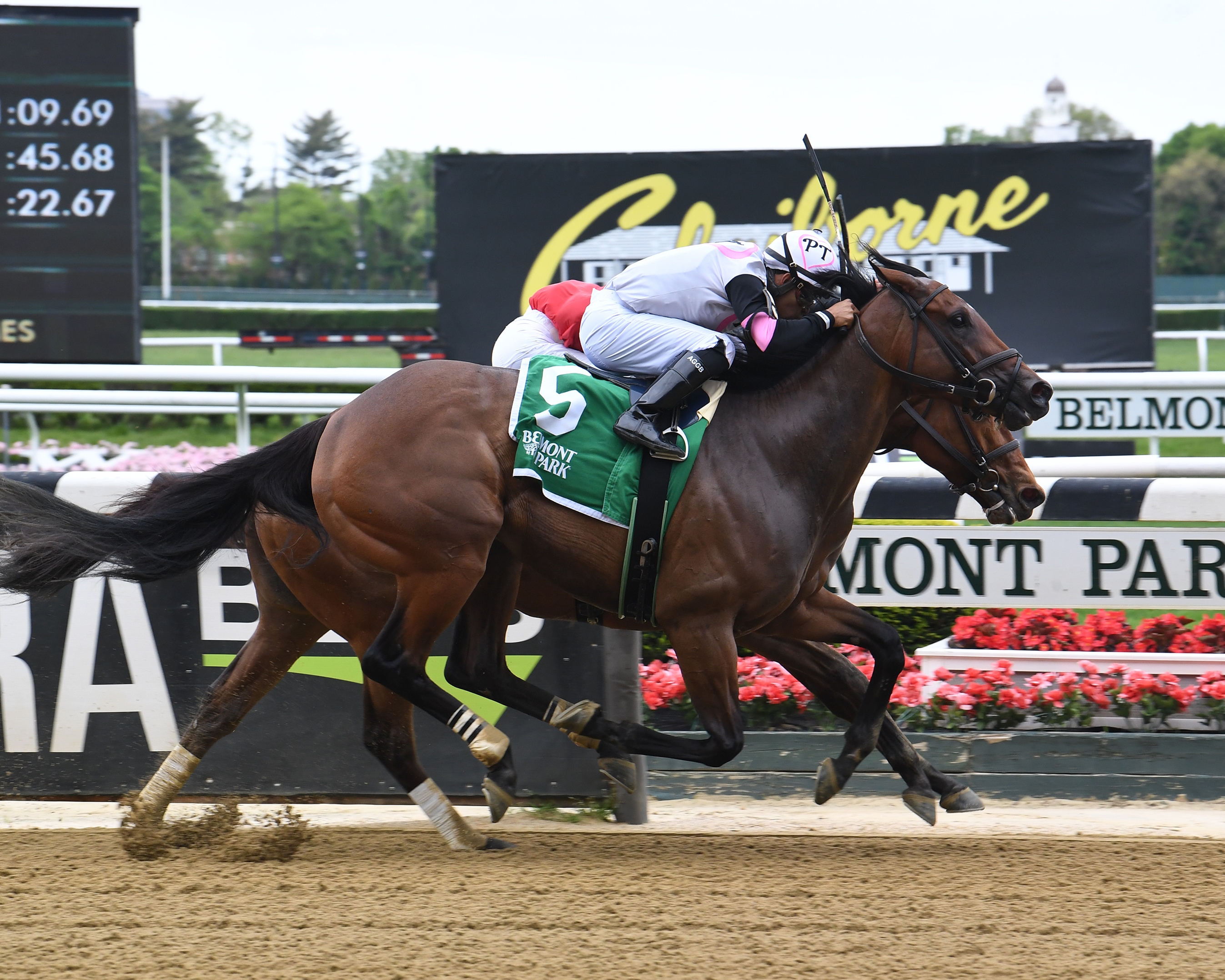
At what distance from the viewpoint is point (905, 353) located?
385cm

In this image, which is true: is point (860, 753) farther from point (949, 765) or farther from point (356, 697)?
point (356, 697)

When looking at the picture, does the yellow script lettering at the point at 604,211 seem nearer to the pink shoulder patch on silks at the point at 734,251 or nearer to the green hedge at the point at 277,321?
the pink shoulder patch on silks at the point at 734,251

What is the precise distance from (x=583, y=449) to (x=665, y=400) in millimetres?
263

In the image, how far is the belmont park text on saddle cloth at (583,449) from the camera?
363 cm

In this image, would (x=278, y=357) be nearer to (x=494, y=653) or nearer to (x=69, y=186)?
(x=69, y=186)

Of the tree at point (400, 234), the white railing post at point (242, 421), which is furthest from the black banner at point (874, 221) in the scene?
the tree at point (400, 234)

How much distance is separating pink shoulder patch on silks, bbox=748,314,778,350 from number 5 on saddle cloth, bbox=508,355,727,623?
0.26 m

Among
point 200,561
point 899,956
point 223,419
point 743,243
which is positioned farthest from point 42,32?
point 223,419

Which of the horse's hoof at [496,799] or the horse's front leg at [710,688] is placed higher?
the horse's front leg at [710,688]

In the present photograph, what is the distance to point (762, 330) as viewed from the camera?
3.74 metres

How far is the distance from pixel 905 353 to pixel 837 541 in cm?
58

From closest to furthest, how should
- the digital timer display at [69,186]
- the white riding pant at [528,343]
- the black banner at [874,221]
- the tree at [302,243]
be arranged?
the white riding pant at [528,343] → the digital timer display at [69,186] → the black banner at [874,221] → the tree at [302,243]

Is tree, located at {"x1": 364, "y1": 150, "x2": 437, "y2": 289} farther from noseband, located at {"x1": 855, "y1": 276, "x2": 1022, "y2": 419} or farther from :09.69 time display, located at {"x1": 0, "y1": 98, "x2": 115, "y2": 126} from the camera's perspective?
noseband, located at {"x1": 855, "y1": 276, "x2": 1022, "y2": 419}

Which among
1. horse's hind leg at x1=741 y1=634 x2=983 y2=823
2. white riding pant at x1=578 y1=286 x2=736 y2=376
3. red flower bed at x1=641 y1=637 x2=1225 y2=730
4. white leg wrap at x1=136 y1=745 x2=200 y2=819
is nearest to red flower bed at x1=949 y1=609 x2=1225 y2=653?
red flower bed at x1=641 y1=637 x2=1225 y2=730
